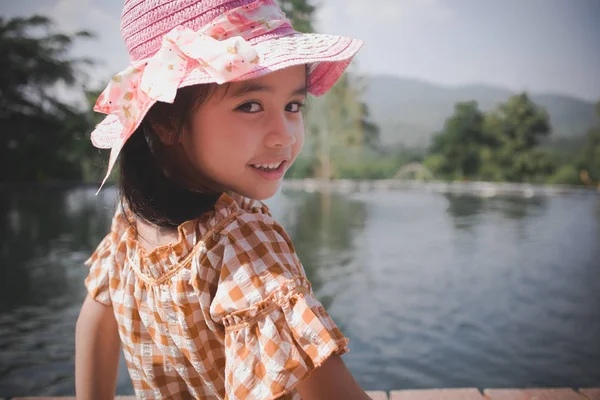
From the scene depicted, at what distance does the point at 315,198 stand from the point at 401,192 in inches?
54.5

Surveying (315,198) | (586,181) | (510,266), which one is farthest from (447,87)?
(510,266)

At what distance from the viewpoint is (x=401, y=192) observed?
5418 mm

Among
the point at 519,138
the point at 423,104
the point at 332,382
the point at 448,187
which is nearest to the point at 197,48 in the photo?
the point at 332,382

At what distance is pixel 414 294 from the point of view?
163 cm

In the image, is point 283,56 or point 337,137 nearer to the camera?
point 283,56

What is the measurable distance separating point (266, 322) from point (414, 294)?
138 centimetres

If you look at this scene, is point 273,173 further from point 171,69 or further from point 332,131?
point 332,131

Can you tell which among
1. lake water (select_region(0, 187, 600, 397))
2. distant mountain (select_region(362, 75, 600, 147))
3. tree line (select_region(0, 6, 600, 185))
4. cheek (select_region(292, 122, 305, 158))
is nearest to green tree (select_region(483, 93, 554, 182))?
tree line (select_region(0, 6, 600, 185))

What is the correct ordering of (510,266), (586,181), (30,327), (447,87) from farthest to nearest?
(447,87) → (586,181) → (510,266) → (30,327)

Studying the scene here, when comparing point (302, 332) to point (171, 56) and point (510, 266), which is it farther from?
point (510, 266)

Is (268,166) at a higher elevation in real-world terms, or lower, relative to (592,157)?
higher

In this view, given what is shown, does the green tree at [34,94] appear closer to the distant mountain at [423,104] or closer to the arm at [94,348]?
the arm at [94,348]

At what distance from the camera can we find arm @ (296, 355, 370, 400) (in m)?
0.33

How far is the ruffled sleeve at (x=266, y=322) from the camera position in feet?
1.04
